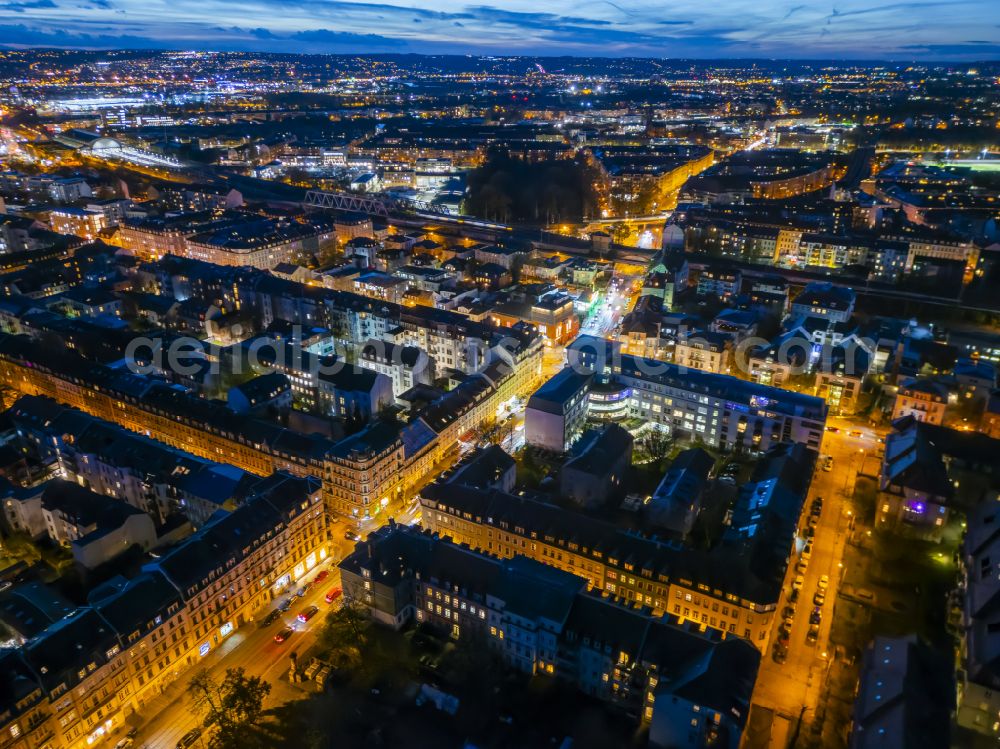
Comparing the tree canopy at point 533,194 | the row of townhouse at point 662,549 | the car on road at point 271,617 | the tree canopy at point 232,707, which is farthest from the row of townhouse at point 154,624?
the tree canopy at point 533,194

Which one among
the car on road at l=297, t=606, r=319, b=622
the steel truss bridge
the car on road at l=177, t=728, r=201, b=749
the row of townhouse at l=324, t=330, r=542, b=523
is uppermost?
the steel truss bridge

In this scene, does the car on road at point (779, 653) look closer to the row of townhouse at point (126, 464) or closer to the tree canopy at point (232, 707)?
the tree canopy at point (232, 707)

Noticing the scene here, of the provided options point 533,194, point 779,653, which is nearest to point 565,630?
point 779,653

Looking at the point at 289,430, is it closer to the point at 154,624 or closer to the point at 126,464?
the point at 126,464

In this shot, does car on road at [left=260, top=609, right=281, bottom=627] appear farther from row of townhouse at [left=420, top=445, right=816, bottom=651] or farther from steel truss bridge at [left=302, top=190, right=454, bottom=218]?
steel truss bridge at [left=302, top=190, right=454, bottom=218]

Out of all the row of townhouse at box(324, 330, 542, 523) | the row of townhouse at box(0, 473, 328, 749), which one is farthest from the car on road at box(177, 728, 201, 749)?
the row of townhouse at box(324, 330, 542, 523)

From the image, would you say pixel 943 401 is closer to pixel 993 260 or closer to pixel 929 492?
pixel 929 492
